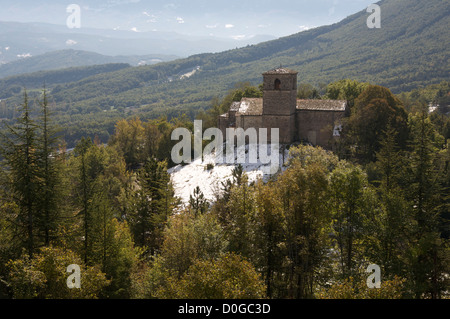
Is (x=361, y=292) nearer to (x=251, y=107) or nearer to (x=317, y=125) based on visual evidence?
(x=317, y=125)

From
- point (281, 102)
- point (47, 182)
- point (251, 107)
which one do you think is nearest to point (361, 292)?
point (47, 182)

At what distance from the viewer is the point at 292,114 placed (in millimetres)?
49844

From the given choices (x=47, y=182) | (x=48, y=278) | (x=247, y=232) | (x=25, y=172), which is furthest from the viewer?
(x=247, y=232)

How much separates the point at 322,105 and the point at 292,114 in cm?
383

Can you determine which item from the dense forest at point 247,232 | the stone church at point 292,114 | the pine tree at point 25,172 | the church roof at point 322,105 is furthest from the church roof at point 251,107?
the pine tree at point 25,172

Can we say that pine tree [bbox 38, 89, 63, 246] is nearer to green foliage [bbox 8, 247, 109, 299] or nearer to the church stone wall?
green foliage [bbox 8, 247, 109, 299]

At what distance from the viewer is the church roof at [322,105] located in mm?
48906

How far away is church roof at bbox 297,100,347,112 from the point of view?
160 ft

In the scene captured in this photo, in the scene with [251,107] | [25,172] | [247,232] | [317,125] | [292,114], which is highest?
[251,107]

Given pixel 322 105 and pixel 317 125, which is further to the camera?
pixel 322 105

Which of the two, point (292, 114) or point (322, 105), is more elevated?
point (322, 105)

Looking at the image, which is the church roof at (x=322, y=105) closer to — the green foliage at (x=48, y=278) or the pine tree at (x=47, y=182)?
the pine tree at (x=47, y=182)
